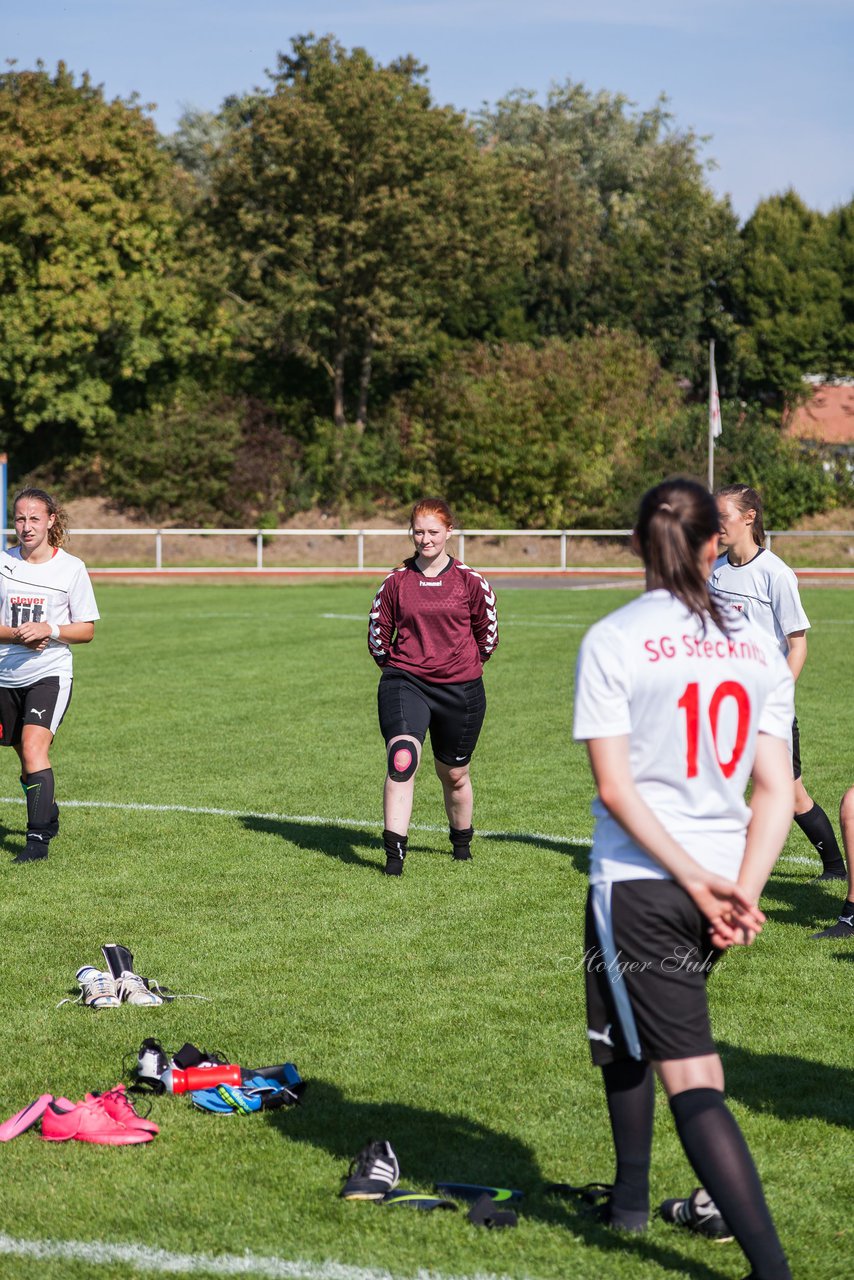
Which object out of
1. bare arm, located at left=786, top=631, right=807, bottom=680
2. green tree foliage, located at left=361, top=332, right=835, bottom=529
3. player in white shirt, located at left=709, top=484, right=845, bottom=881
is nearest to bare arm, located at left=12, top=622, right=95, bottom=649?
player in white shirt, located at left=709, top=484, right=845, bottom=881

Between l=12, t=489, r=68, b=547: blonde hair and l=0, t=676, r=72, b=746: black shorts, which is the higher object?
l=12, t=489, r=68, b=547: blonde hair

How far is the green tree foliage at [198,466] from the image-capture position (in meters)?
Result: 48.4

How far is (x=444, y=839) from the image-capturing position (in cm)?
877

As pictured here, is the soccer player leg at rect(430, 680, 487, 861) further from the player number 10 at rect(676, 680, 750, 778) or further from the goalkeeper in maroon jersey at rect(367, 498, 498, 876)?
the player number 10 at rect(676, 680, 750, 778)

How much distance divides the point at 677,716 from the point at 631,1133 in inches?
43.7

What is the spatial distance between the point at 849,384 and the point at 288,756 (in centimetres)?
5096

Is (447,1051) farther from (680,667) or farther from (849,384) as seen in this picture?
(849,384)

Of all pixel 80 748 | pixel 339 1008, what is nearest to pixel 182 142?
pixel 80 748

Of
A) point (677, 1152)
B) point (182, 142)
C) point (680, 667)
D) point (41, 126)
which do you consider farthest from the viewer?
point (182, 142)

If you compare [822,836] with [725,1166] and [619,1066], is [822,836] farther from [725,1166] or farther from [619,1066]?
[725,1166]

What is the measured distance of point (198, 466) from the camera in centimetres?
4841

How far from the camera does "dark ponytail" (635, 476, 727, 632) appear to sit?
3273mm

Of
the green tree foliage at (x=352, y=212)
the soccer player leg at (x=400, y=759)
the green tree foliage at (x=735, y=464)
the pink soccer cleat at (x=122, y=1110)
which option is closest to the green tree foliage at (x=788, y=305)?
the green tree foliage at (x=735, y=464)

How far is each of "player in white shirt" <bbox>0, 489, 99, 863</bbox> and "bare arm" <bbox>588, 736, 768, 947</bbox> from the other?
17.4ft
